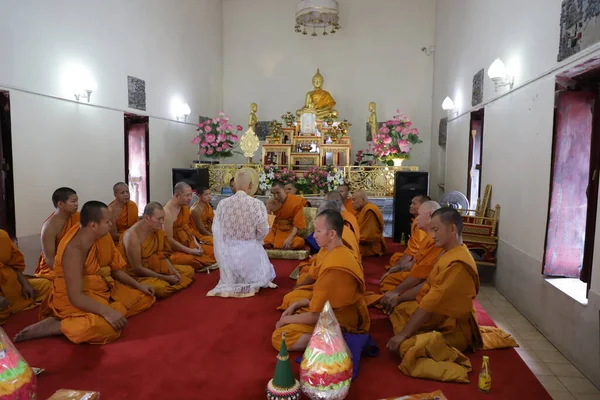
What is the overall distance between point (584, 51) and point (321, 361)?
3397 mm

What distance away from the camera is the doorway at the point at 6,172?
540 cm

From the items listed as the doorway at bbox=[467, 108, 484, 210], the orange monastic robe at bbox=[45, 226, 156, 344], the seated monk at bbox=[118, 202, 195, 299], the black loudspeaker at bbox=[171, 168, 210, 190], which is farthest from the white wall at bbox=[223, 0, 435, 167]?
the orange monastic robe at bbox=[45, 226, 156, 344]

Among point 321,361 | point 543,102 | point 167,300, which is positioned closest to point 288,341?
point 321,361

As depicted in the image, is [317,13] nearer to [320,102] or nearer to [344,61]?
[344,61]

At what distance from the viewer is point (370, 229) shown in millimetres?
6844

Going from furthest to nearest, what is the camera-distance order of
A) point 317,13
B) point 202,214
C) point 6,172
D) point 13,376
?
1. point 317,13
2. point 202,214
3. point 6,172
4. point 13,376

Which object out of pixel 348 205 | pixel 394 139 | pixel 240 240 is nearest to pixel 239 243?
pixel 240 240

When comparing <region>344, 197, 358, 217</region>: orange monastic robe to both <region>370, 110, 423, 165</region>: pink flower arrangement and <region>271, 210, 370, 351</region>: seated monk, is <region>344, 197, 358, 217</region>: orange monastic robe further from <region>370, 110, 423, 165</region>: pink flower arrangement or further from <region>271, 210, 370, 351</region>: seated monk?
<region>271, 210, 370, 351</region>: seated monk

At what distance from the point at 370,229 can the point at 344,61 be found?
775 cm

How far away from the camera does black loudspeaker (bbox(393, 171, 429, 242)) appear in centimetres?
817

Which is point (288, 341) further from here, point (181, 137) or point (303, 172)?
point (181, 137)

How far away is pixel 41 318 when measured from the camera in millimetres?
3947

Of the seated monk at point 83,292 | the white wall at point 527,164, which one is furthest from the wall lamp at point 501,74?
the seated monk at point 83,292

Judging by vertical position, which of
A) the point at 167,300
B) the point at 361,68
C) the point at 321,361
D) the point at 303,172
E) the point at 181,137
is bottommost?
Result: the point at 167,300
